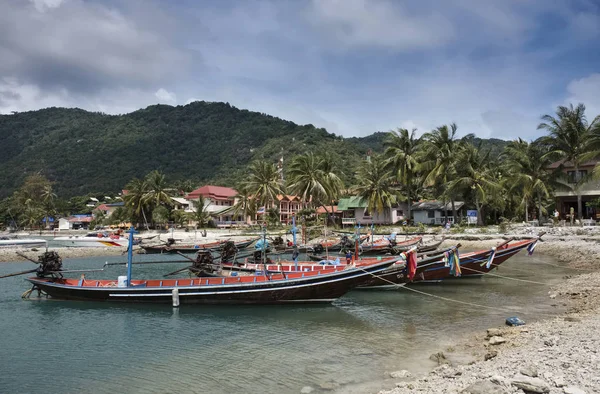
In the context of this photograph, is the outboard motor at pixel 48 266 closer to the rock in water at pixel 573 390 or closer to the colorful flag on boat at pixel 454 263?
the colorful flag on boat at pixel 454 263

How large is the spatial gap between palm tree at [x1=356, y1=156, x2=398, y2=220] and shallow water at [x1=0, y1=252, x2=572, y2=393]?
34.6m

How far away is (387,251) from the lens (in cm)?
3816

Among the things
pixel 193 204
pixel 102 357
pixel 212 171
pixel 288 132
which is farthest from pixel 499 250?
pixel 288 132

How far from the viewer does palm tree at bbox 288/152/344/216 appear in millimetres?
56250

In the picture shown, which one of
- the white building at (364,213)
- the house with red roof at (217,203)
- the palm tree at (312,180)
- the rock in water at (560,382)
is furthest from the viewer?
the house with red roof at (217,203)

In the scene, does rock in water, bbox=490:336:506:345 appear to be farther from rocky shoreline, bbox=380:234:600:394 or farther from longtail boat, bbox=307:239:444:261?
longtail boat, bbox=307:239:444:261

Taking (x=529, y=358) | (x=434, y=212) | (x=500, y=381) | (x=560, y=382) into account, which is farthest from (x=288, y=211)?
(x=560, y=382)

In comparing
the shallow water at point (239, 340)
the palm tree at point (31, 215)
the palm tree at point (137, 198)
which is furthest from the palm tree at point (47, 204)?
the shallow water at point (239, 340)

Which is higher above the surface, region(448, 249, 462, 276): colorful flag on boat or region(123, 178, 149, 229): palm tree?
region(123, 178, 149, 229): palm tree

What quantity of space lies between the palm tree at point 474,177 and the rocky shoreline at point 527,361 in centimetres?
3485

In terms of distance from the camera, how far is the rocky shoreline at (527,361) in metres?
7.92

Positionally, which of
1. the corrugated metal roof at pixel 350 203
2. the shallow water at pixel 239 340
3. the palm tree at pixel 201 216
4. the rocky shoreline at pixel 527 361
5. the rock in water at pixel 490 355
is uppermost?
the corrugated metal roof at pixel 350 203

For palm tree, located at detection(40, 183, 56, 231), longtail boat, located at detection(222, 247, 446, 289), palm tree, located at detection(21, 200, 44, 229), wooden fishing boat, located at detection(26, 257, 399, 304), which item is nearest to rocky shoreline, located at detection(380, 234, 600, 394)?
wooden fishing boat, located at detection(26, 257, 399, 304)

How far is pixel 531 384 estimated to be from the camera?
7.67 metres
